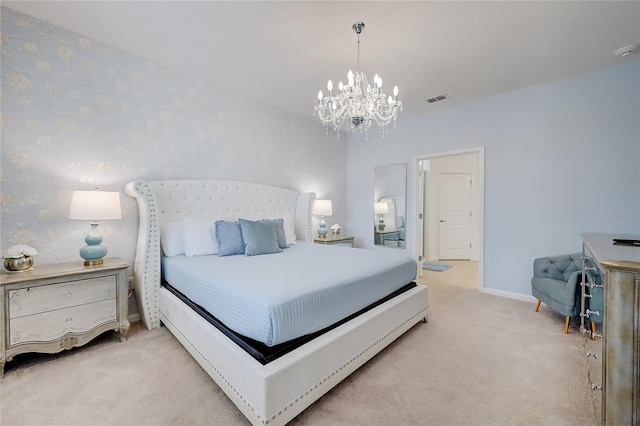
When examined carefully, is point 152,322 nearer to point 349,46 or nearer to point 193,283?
point 193,283

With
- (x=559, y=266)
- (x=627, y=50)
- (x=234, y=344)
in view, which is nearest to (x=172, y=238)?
(x=234, y=344)

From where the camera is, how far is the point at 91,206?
2182 millimetres

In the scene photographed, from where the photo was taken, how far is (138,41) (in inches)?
98.9

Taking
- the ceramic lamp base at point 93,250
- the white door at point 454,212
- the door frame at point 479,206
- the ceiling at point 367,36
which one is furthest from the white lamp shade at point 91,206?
the white door at point 454,212

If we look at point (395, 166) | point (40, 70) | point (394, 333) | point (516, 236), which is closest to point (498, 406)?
point (394, 333)

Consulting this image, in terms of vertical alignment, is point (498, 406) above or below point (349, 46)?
below

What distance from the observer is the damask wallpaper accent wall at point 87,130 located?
218 cm

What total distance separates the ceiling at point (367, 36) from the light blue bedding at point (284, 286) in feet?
6.54

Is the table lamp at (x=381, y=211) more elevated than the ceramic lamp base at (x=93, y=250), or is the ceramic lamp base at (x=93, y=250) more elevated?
the table lamp at (x=381, y=211)

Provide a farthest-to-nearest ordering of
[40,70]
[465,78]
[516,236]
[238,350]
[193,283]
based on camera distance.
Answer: [516,236]
[465,78]
[40,70]
[193,283]
[238,350]

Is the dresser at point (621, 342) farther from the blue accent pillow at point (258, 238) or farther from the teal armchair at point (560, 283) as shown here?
the blue accent pillow at point (258, 238)

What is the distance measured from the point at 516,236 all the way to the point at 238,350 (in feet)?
11.9

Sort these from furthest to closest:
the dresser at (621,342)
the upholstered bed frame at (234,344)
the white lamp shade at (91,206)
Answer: the white lamp shade at (91,206) < the upholstered bed frame at (234,344) < the dresser at (621,342)

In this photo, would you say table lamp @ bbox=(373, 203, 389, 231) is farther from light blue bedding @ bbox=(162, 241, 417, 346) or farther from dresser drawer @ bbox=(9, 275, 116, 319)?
dresser drawer @ bbox=(9, 275, 116, 319)
